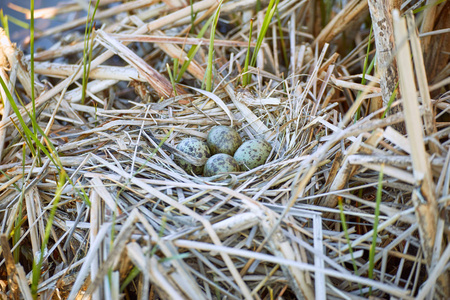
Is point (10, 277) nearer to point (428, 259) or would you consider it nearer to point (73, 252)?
point (73, 252)

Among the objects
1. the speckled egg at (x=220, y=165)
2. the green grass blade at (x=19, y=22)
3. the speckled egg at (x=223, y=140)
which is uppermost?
the green grass blade at (x=19, y=22)

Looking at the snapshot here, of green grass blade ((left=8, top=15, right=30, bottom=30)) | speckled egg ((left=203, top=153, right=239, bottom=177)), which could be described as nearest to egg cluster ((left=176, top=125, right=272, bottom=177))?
speckled egg ((left=203, top=153, right=239, bottom=177))

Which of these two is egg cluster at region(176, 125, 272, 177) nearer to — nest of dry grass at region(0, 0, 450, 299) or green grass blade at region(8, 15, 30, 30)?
nest of dry grass at region(0, 0, 450, 299)

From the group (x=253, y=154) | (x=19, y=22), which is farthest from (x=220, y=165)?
(x=19, y=22)

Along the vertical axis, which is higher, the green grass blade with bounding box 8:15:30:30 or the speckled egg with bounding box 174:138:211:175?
the green grass blade with bounding box 8:15:30:30

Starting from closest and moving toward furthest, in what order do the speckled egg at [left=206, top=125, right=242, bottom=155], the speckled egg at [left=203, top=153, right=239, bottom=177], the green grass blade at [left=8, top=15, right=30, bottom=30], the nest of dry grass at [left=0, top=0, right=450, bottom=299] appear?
the nest of dry grass at [left=0, top=0, right=450, bottom=299] < the speckled egg at [left=203, top=153, right=239, bottom=177] < the speckled egg at [left=206, top=125, right=242, bottom=155] < the green grass blade at [left=8, top=15, right=30, bottom=30]

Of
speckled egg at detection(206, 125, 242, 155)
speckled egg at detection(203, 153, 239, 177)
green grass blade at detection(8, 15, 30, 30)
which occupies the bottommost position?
speckled egg at detection(203, 153, 239, 177)

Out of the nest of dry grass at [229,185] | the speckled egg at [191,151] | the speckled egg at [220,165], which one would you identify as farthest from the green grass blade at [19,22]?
the speckled egg at [220,165]

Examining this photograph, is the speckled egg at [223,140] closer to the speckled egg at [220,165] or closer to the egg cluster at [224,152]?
the egg cluster at [224,152]

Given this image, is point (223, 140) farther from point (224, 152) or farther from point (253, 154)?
point (253, 154)
